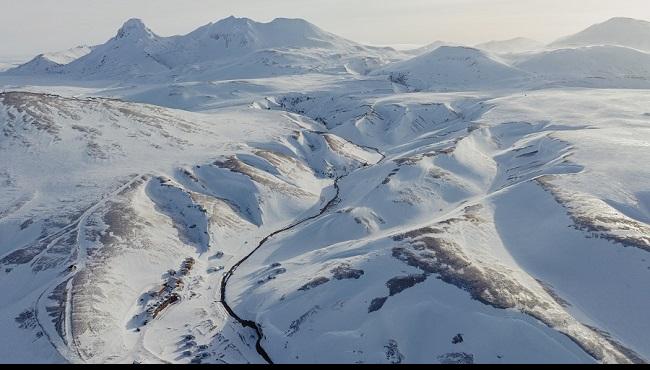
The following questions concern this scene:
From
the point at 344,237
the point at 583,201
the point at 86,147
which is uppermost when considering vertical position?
the point at 86,147

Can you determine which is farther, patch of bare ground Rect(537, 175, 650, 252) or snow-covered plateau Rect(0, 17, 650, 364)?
patch of bare ground Rect(537, 175, 650, 252)

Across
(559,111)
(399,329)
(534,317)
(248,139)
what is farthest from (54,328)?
(559,111)

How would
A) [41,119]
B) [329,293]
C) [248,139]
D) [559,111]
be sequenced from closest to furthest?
[329,293], [41,119], [248,139], [559,111]

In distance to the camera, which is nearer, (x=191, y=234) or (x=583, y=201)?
(x=583, y=201)

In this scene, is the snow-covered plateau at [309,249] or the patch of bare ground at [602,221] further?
the patch of bare ground at [602,221]

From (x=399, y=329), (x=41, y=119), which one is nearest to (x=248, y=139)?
(x=41, y=119)

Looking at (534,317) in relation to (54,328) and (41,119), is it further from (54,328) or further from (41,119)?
(41,119)

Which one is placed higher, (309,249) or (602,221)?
(602,221)

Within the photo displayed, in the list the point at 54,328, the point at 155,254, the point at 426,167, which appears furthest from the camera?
the point at 426,167

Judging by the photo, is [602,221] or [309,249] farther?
[309,249]

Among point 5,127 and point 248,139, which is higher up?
point 5,127
